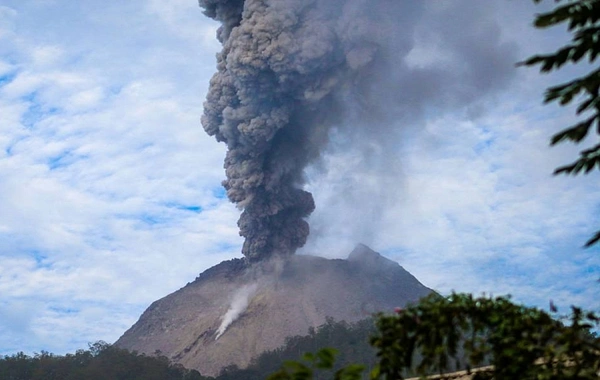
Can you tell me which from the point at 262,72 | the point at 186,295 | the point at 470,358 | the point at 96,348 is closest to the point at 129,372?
the point at 96,348

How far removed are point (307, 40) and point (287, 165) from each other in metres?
13.3

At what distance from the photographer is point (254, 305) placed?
103688 mm

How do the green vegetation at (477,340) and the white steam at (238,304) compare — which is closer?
the green vegetation at (477,340)

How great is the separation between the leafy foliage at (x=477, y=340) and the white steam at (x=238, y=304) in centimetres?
9468

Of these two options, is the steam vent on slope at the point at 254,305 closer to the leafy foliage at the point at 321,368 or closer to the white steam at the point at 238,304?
the white steam at the point at 238,304

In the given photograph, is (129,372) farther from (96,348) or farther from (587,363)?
(587,363)

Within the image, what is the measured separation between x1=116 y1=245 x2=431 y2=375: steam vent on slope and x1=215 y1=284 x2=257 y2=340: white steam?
0.09 m

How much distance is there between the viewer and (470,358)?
9.79 metres

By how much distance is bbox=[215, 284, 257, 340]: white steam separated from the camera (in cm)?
10400

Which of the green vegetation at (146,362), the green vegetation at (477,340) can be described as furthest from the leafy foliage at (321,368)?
the green vegetation at (146,362)

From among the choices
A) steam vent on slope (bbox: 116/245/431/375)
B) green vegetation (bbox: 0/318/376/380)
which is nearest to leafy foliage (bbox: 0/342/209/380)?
green vegetation (bbox: 0/318/376/380)

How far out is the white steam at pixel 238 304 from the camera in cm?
10400

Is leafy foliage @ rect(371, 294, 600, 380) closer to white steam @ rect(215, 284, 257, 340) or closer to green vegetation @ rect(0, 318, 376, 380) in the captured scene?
green vegetation @ rect(0, 318, 376, 380)

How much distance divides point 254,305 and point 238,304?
2448mm
